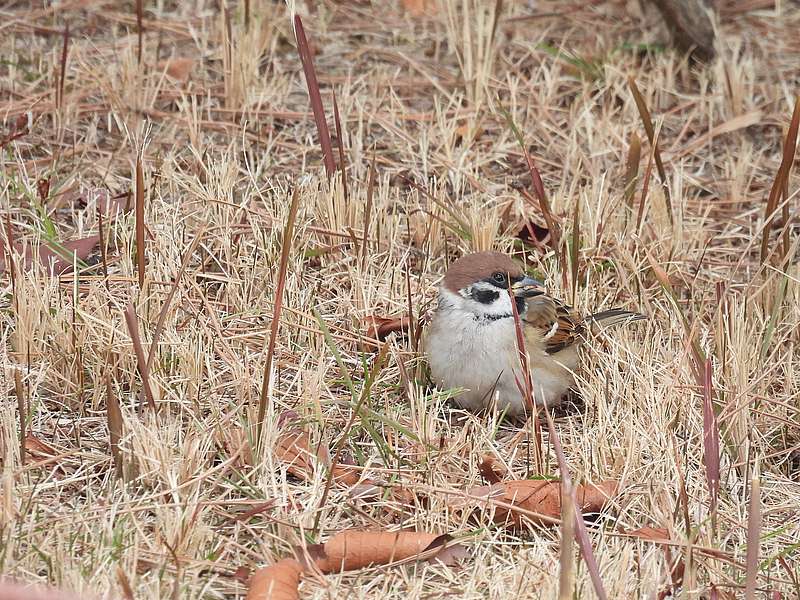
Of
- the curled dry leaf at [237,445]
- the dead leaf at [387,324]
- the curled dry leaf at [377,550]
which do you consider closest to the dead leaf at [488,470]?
the curled dry leaf at [377,550]

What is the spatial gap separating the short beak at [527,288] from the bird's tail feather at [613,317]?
37 centimetres

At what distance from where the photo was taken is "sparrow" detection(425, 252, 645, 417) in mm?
4559

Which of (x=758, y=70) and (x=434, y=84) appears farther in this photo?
(x=758, y=70)

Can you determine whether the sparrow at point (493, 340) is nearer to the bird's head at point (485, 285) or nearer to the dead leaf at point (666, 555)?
the bird's head at point (485, 285)

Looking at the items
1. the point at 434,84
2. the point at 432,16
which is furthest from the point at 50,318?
the point at 432,16

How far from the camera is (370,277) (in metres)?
5.14

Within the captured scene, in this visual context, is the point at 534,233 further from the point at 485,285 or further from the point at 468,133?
the point at 485,285

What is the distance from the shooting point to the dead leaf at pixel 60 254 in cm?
502

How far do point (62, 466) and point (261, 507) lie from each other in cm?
77

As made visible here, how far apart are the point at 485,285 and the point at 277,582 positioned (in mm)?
1737

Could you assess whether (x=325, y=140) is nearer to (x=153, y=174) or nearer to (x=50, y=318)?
(x=153, y=174)

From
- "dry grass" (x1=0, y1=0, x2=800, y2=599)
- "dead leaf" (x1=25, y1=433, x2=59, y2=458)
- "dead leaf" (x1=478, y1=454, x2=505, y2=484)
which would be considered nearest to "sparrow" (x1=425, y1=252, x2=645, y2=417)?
"dry grass" (x1=0, y1=0, x2=800, y2=599)

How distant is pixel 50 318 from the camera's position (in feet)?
14.5

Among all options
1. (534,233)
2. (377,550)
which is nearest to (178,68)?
(534,233)
